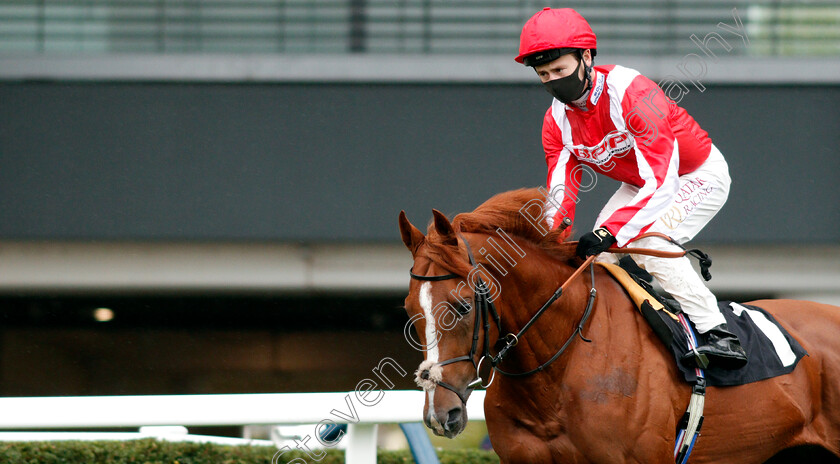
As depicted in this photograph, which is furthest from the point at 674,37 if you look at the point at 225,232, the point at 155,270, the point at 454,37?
the point at 155,270

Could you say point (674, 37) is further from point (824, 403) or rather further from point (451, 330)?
point (451, 330)

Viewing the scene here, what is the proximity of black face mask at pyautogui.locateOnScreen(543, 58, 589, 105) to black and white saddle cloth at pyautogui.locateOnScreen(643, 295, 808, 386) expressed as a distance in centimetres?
81

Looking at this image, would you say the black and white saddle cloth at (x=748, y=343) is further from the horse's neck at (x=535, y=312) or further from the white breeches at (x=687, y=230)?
the horse's neck at (x=535, y=312)

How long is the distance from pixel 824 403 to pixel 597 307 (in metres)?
1.12

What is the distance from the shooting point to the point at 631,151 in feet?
9.73

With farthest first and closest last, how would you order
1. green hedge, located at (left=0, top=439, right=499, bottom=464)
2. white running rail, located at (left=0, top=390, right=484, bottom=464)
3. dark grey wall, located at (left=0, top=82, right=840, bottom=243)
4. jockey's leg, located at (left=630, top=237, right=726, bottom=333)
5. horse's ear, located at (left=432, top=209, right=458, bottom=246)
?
dark grey wall, located at (left=0, top=82, right=840, bottom=243), green hedge, located at (left=0, top=439, right=499, bottom=464), white running rail, located at (left=0, top=390, right=484, bottom=464), jockey's leg, located at (left=630, top=237, right=726, bottom=333), horse's ear, located at (left=432, top=209, right=458, bottom=246)

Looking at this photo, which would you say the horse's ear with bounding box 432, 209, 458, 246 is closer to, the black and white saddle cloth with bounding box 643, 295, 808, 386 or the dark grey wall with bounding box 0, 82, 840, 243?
the black and white saddle cloth with bounding box 643, 295, 808, 386

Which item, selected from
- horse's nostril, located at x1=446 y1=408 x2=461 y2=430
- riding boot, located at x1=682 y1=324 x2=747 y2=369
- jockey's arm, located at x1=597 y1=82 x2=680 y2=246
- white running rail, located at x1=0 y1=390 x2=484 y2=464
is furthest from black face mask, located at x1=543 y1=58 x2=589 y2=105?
white running rail, located at x1=0 y1=390 x2=484 y2=464

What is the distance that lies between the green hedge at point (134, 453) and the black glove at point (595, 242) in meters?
1.72

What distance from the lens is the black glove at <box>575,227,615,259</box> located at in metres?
2.72

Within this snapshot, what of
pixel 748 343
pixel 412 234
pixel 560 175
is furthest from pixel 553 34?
pixel 748 343

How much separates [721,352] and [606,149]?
0.84 m

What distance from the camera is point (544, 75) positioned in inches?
114

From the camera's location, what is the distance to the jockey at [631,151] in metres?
2.78
